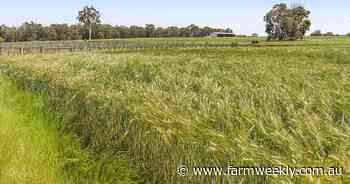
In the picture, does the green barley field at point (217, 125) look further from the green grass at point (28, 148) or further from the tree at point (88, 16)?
the tree at point (88, 16)

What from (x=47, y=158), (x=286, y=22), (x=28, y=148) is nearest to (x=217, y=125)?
(x=47, y=158)

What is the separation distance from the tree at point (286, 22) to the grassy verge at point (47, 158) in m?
126

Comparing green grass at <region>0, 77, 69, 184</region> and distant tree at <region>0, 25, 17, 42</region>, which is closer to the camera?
green grass at <region>0, 77, 69, 184</region>

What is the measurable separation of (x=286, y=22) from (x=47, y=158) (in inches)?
5068

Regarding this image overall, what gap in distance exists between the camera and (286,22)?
415 ft

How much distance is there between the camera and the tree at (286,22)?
12744 centimetres

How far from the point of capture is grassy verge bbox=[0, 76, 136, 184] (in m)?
6.27

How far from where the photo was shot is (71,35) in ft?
595

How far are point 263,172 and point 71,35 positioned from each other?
18727 cm

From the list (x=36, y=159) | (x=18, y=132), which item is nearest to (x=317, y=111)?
(x=36, y=159)

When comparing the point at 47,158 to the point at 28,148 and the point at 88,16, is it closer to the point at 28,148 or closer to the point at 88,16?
the point at 28,148

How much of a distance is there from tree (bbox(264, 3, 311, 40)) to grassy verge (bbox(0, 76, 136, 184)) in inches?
→ 4973

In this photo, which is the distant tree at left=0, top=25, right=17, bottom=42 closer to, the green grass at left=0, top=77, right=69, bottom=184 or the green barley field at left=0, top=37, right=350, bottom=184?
the green grass at left=0, top=77, right=69, bottom=184

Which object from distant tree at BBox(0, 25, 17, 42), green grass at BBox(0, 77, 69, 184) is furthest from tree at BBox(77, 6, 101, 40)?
green grass at BBox(0, 77, 69, 184)
